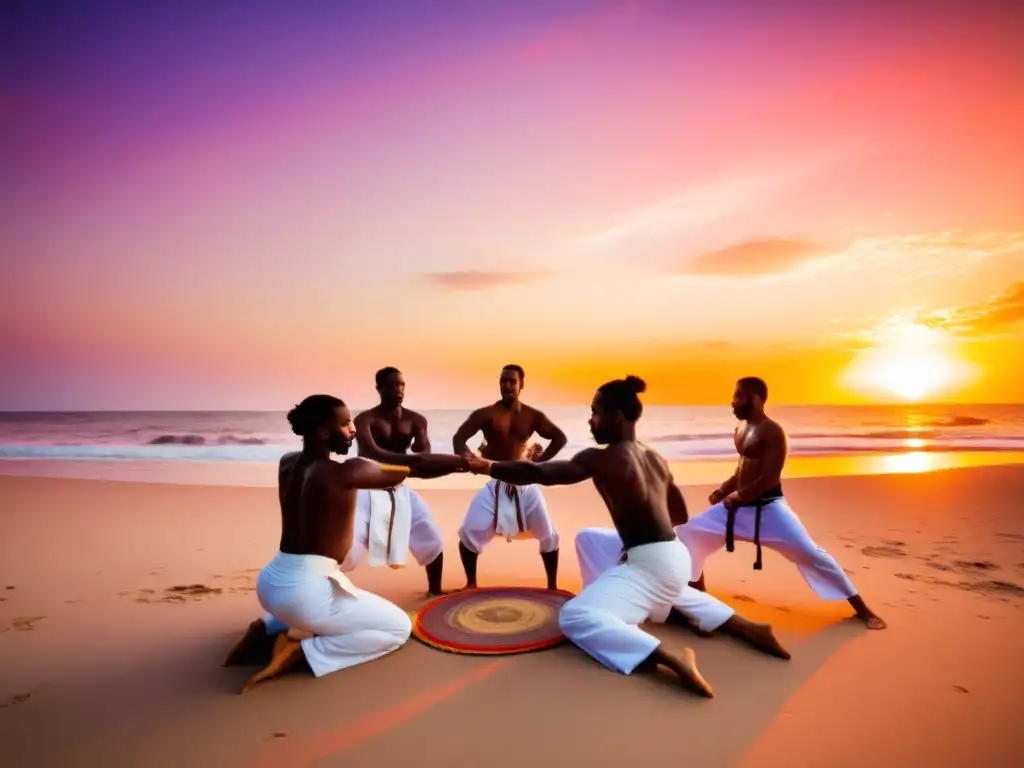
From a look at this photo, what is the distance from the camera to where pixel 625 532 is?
167 inches

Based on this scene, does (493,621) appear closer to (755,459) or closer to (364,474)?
(364,474)

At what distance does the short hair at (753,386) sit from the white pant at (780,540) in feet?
3.02

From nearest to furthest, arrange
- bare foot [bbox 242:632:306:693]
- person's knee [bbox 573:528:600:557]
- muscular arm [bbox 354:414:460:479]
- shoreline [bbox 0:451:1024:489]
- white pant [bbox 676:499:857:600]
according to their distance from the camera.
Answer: bare foot [bbox 242:632:306:693] → white pant [bbox 676:499:857:600] → person's knee [bbox 573:528:600:557] → muscular arm [bbox 354:414:460:479] → shoreline [bbox 0:451:1024:489]

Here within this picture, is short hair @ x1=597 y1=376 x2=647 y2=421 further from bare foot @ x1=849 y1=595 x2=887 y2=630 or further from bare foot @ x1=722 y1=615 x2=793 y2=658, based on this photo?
bare foot @ x1=849 y1=595 x2=887 y2=630

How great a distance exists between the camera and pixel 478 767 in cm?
300

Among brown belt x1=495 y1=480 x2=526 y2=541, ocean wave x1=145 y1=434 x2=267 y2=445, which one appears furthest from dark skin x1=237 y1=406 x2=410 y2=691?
ocean wave x1=145 y1=434 x2=267 y2=445

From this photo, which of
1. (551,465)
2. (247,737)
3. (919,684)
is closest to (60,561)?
(247,737)

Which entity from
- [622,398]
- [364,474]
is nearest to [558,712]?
[364,474]

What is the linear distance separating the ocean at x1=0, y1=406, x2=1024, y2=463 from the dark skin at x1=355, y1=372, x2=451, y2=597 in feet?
54.3

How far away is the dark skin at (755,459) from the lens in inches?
198

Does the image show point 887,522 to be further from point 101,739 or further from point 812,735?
point 101,739

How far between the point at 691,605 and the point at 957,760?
5.68 ft

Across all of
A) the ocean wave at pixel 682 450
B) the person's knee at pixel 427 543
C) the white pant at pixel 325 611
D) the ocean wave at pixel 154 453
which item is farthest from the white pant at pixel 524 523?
the ocean wave at pixel 154 453

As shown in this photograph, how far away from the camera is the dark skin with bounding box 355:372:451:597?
5.76 m
